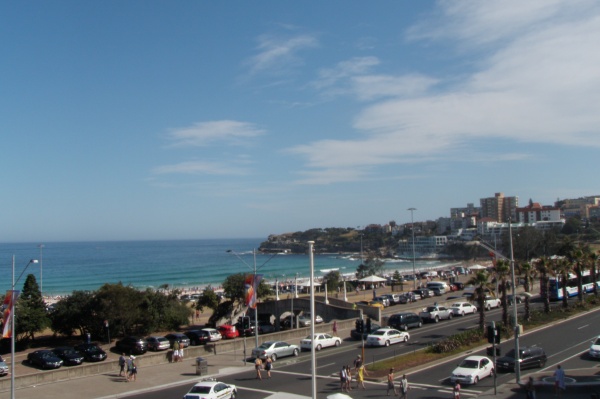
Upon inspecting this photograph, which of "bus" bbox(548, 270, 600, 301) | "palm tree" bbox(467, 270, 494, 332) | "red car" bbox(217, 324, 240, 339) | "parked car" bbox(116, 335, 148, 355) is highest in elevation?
"palm tree" bbox(467, 270, 494, 332)

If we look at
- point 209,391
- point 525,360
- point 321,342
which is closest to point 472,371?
point 525,360

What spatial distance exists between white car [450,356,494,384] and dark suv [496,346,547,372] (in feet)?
4.34

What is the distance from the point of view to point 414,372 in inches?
1131

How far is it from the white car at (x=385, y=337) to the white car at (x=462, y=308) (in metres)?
13.1

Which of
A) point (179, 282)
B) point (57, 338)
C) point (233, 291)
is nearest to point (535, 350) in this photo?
point (233, 291)

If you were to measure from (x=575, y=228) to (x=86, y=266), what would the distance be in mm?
158595

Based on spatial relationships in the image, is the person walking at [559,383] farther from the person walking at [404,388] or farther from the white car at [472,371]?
the person walking at [404,388]

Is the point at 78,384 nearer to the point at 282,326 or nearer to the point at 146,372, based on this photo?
the point at 146,372

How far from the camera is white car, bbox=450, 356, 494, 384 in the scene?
997 inches

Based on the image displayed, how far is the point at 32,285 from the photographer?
45.2 metres

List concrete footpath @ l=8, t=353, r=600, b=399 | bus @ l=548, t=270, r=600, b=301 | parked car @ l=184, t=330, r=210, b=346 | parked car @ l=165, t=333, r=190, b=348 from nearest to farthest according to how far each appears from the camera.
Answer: concrete footpath @ l=8, t=353, r=600, b=399
parked car @ l=165, t=333, r=190, b=348
parked car @ l=184, t=330, r=210, b=346
bus @ l=548, t=270, r=600, b=301

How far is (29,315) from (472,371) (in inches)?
1260

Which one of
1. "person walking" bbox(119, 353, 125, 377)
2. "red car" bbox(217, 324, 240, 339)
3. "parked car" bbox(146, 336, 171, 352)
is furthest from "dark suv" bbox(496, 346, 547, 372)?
"red car" bbox(217, 324, 240, 339)

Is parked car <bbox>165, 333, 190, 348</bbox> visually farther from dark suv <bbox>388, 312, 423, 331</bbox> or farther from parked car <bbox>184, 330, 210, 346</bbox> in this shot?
dark suv <bbox>388, 312, 423, 331</bbox>
